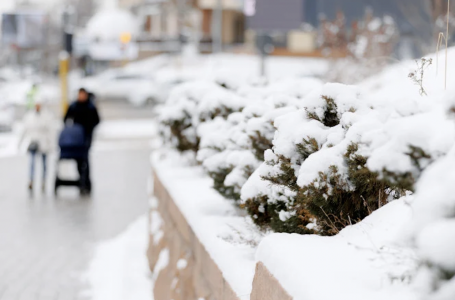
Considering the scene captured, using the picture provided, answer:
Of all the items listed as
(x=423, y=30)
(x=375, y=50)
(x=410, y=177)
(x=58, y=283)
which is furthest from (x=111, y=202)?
(x=423, y=30)

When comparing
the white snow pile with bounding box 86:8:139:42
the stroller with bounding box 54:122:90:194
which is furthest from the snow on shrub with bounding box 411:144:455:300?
the white snow pile with bounding box 86:8:139:42

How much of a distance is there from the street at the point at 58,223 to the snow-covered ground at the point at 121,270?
0.36ft

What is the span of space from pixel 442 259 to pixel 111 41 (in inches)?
2913

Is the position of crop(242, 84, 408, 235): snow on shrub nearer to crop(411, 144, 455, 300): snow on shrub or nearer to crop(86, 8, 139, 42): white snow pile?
crop(411, 144, 455, 300): snow on shrub

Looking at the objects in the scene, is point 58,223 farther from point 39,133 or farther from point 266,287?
point 266,287

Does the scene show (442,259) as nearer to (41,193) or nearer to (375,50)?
(41,193)

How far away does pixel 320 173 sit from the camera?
398 cm

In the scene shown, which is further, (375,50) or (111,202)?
(375,50)

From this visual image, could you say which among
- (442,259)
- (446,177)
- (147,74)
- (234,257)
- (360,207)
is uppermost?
(446,177)

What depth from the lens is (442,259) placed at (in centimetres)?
210

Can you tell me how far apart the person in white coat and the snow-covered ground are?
3.80 meters

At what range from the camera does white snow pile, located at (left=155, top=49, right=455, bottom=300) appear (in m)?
2.29

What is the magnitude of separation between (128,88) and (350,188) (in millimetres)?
42865

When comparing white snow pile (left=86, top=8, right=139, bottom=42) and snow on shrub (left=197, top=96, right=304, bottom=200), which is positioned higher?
snow on shrub (left=197, top=96, right=304, bottom=200)
